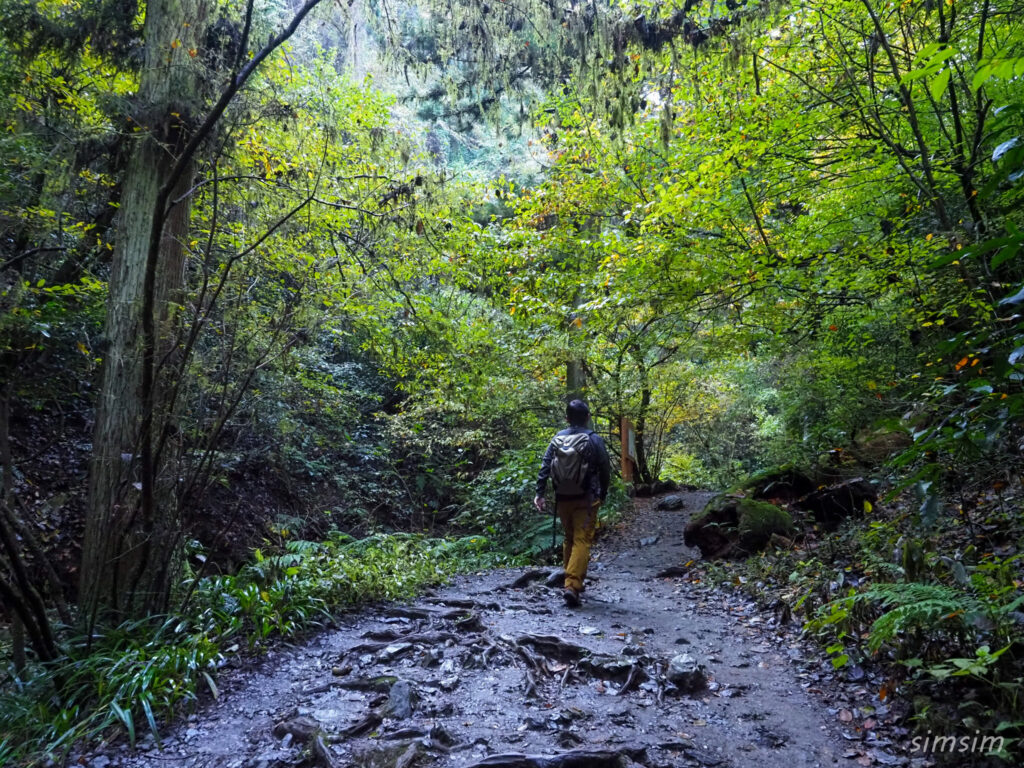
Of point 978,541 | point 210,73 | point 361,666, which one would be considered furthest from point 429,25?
point 978,541

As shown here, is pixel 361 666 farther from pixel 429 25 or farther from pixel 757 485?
pixel 757 485

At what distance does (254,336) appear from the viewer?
200 inches

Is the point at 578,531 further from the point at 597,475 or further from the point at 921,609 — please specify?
the point at 921,609

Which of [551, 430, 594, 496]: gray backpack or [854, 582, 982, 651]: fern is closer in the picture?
[854, 582, 982, 651]: fern

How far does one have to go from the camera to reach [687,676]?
4230 mm

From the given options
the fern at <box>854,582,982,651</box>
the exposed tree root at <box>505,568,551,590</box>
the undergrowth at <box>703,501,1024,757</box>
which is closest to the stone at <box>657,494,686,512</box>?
the exposed tree root at <box>505,568,551,590</box>

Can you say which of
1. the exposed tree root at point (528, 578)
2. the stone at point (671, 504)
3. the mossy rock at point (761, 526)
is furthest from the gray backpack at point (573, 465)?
the stone at point (671, 504)

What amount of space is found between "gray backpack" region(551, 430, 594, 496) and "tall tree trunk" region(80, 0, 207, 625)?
381 cm

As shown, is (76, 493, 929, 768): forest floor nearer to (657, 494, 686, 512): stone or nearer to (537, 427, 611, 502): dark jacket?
(537, 427, 611, 502): dark jacket

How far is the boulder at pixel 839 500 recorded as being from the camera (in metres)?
8.38

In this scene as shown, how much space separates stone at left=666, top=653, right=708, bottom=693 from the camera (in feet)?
13.8

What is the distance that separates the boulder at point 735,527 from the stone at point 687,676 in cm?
444

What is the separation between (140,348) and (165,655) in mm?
2334

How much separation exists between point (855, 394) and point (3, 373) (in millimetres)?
10021
